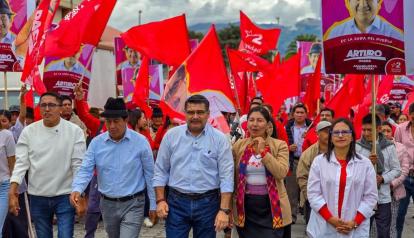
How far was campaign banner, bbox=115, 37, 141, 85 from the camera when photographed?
15.9 meters

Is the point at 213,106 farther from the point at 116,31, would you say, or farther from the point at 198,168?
the point at 116,31

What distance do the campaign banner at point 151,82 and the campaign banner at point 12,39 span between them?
5167 mm

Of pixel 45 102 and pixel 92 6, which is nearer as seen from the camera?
pixel 45 102

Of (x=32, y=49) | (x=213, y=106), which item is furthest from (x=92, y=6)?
(x=213, y=106)

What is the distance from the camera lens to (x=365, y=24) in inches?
278

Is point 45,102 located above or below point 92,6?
below

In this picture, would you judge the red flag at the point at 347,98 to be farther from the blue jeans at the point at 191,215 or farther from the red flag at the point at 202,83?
the blue jeans at the point at 191,215

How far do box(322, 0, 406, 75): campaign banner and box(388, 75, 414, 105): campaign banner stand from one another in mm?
8785

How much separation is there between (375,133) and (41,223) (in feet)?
11.4

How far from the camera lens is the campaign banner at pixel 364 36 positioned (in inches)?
276

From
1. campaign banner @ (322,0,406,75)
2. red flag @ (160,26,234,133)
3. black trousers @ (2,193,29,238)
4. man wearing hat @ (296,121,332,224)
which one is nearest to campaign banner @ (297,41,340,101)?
red flag @ (160,26,234,133)

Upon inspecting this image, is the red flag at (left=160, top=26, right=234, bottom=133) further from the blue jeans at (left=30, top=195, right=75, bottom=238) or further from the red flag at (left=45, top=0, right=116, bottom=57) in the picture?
the red flag at (left=45, top=0, right=116, bottom=57)

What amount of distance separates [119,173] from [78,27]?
376cm

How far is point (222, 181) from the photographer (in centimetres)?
575
